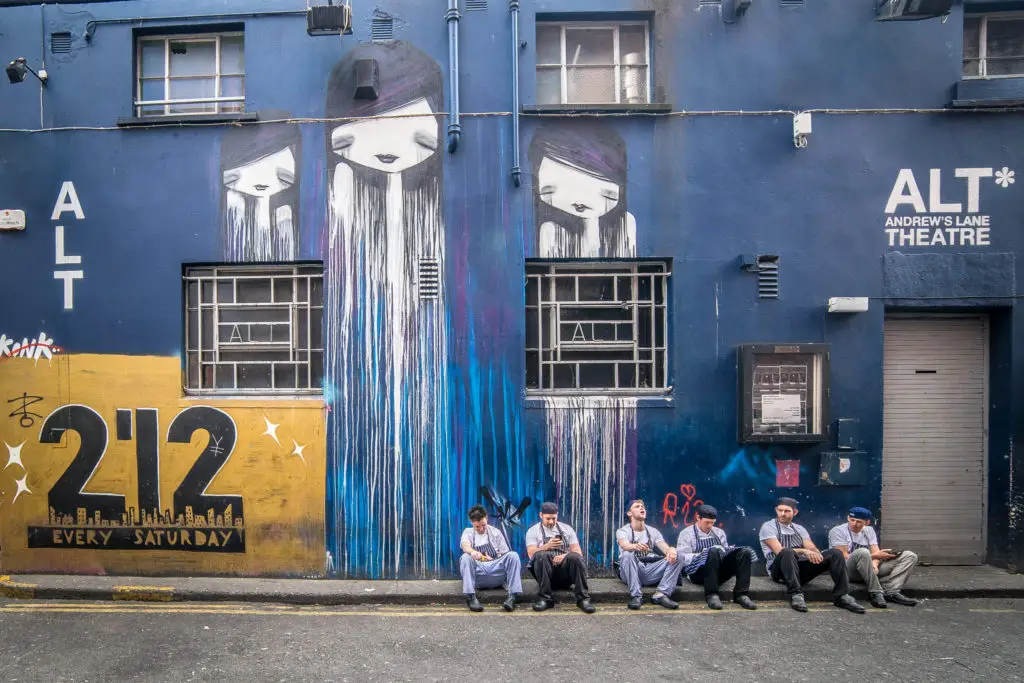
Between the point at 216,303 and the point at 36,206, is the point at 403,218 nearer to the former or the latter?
the point at 216,303

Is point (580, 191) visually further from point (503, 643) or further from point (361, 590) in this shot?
point (361, 590)

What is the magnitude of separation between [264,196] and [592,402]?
408cm

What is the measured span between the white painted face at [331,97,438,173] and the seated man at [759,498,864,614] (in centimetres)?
519

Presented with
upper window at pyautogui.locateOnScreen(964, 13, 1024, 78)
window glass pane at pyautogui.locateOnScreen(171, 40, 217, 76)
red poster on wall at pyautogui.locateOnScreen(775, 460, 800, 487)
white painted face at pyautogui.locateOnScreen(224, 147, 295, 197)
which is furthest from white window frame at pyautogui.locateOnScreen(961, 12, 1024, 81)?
window glass pane at pyautogui.locateOnScreen(171, 40, 217, 76)

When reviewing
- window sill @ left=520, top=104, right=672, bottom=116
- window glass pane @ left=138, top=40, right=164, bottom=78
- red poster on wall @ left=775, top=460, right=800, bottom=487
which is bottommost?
red poster on wall @ left=775, top=460, right=800, bottom=487

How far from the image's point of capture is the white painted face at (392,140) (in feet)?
23.4

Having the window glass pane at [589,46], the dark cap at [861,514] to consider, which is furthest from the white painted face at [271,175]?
the dark cap at [861,514]

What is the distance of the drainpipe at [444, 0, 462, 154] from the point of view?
701cm

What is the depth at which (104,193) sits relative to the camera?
7.25 meters

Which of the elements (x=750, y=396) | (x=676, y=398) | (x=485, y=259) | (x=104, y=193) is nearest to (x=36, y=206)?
(x=104, y=193)

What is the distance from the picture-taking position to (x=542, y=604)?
20.6 feet

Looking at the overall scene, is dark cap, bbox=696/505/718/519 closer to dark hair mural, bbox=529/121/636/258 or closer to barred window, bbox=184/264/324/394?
dark hair mural, bbox=529/121/636/258

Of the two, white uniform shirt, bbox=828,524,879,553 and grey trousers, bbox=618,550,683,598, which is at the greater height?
white uniform shirt, bbox=828,524,879,553

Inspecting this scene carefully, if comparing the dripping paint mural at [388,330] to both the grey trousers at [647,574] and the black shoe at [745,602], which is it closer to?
the grey trousers at [647,574]
